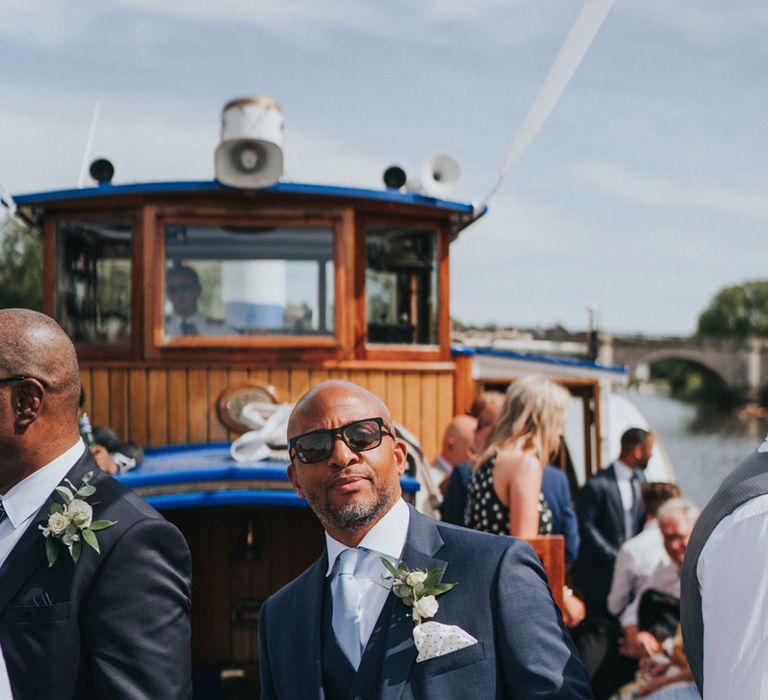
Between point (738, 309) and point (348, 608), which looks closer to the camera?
point (348, 608)

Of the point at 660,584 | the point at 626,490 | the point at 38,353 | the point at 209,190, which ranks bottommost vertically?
the point at 660,584

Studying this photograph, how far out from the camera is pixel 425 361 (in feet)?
18.4

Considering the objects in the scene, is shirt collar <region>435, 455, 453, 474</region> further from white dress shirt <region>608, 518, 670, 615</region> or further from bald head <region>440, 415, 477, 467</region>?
white dress shirt <region>608, 518, 670, 615</region>

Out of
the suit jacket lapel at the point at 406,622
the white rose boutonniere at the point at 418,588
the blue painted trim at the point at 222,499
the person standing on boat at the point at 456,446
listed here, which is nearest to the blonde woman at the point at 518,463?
the blue painted trim at the point at 222,499

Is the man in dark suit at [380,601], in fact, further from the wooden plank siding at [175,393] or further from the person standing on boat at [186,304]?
the person standing on boat at [186,304]

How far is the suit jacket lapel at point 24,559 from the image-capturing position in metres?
1.80

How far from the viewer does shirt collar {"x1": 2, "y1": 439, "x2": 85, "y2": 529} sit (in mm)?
1895

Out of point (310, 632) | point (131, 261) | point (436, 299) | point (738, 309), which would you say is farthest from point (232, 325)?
point (738, 309)

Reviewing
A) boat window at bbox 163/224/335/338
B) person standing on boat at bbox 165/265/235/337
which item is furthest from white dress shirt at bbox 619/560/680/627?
person standing on boat at bbox 165/265/235/337

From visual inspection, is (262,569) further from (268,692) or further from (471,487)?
(268,692)

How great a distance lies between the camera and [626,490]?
Result: 550cm

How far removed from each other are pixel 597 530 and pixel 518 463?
2.21 meters

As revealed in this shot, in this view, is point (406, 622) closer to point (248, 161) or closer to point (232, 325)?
point (232, 325)

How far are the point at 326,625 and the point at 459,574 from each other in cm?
33
